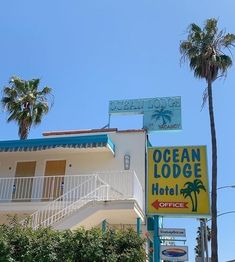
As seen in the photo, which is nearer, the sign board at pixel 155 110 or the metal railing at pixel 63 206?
the metal railing at pixel 63 206

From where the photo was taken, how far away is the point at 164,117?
2252cm

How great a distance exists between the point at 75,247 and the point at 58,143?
8.23 m

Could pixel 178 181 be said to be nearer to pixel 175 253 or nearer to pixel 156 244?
pixel 156 244

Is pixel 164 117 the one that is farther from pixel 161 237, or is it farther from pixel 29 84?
pixel 29 84

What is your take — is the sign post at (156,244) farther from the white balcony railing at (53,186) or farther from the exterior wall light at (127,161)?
the exterior wall light at (127,161)

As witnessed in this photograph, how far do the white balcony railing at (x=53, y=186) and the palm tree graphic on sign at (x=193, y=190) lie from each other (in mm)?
2231

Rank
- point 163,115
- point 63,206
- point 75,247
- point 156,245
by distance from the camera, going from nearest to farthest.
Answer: point 75,247 → point 63,206 → point 156,245 → point 163,115

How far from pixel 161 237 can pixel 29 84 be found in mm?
13434

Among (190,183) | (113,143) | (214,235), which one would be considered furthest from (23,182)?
(214,235)

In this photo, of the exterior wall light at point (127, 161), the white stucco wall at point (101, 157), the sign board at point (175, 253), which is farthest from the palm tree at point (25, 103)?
the sign board at point (175, 253)

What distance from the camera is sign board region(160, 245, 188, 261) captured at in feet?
57.8

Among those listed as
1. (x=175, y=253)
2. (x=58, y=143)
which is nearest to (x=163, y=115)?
(x=58, y=143)

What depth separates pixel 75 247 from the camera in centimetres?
1179

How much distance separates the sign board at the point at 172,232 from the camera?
18.5m
